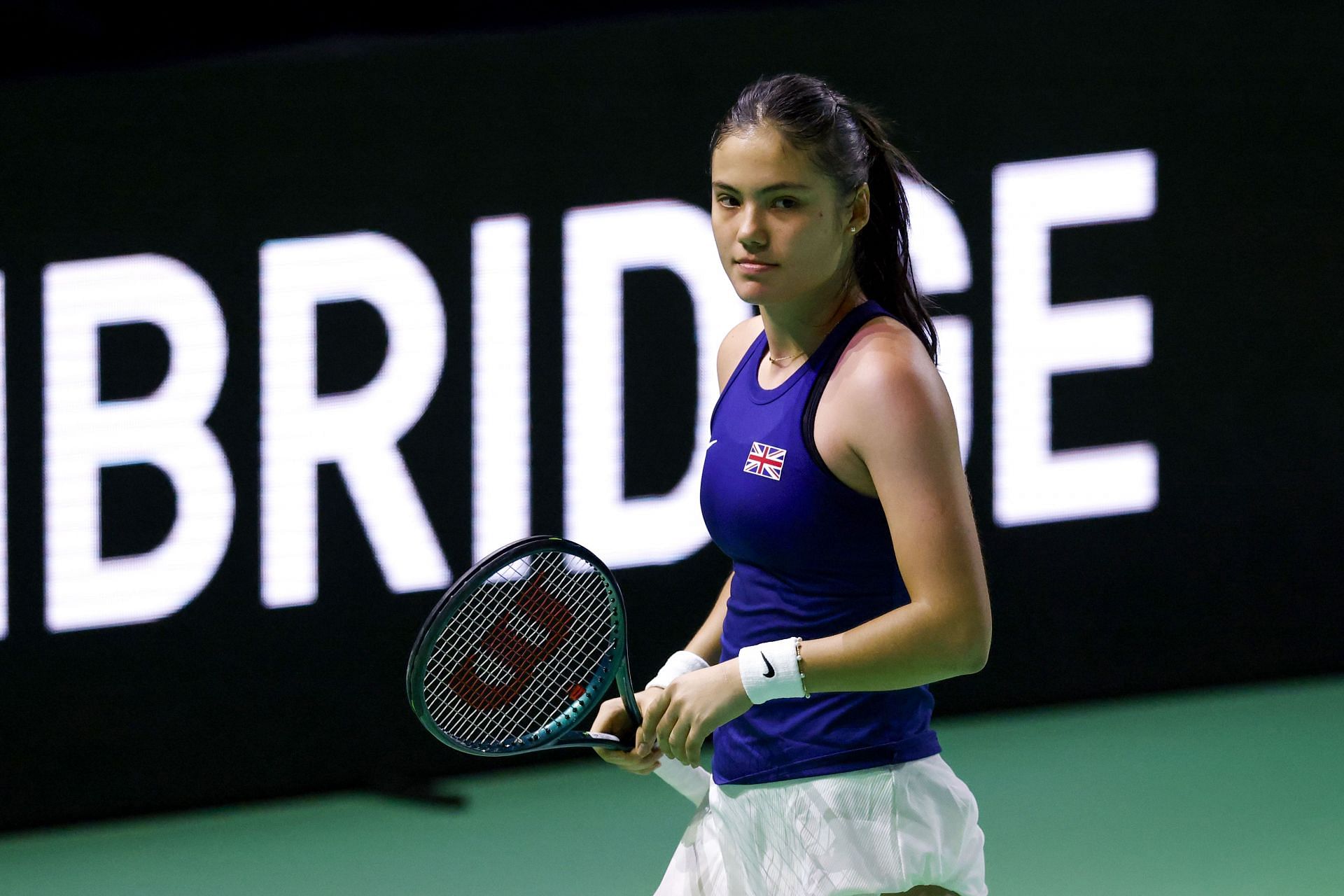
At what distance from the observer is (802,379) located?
2.07 m

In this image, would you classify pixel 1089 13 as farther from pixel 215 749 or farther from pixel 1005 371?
pixel 215 749

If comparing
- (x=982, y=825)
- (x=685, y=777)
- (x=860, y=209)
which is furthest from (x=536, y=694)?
(x=982, y=825)

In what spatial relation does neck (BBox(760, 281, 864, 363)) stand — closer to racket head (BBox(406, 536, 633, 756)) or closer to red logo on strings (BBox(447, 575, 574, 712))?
racket head (BBox(406, 536, 633, 756))

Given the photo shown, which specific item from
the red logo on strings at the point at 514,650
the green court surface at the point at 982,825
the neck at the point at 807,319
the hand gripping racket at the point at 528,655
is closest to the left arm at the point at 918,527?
the neck at the point at 807,319

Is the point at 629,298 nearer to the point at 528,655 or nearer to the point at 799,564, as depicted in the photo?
the point at 528,655

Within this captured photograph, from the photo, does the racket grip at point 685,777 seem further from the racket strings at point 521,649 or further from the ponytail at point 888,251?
the ponytail at point 888,251

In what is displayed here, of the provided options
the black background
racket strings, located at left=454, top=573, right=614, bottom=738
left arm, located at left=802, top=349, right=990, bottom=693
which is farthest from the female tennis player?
the black background

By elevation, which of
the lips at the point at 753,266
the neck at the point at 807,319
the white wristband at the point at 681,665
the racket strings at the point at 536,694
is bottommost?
the racket strings at the point at 536,694

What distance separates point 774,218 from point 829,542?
354 millimetres

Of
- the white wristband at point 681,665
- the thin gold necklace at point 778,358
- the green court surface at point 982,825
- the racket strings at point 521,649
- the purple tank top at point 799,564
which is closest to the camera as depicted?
the purple tank top at point 799,564

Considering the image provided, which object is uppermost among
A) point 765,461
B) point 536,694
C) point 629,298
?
point 629,298

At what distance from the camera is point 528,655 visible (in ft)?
7.97

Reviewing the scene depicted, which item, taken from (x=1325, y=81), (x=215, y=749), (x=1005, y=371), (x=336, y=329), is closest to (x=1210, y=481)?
(x=1005, y=371)

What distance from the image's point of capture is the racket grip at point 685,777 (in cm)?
230
